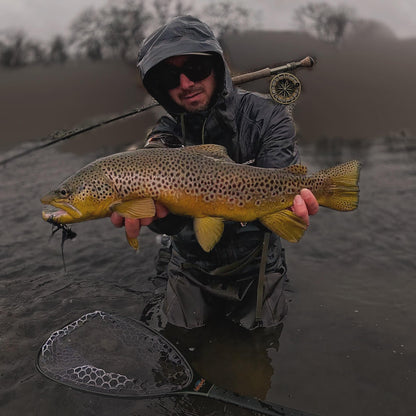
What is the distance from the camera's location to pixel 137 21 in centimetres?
2664

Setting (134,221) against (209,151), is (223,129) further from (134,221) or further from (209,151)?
(134,221)

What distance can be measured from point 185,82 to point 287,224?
145cm

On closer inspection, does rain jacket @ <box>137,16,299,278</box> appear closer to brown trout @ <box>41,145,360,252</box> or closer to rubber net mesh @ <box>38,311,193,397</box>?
brown trout @ <box>41,145,360,252</box>

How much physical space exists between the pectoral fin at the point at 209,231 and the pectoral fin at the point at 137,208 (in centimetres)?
36

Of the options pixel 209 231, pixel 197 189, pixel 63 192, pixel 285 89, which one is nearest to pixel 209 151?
pixel 197 189

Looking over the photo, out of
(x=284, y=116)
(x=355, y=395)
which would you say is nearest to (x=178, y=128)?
(x=284, y=116)

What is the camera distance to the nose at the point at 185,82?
3.40 metres

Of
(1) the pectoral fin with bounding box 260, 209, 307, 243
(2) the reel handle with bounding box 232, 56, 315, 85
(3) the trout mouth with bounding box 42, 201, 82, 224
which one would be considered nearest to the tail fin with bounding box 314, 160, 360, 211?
(1) the pectoral fin with bounding box 260, 209, 307, 243

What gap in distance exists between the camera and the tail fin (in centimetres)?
277

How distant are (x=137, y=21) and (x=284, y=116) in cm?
2610

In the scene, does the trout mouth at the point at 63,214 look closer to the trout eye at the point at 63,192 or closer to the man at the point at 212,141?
the trout eye at the point at 63,192

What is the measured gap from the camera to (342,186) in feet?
9.15

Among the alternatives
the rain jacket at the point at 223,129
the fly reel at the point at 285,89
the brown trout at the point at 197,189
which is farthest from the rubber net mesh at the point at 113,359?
the fly reel at the point at 285,89

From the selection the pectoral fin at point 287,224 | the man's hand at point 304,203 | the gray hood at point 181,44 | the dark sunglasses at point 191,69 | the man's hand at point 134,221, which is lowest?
the man's hand at point 134,221
